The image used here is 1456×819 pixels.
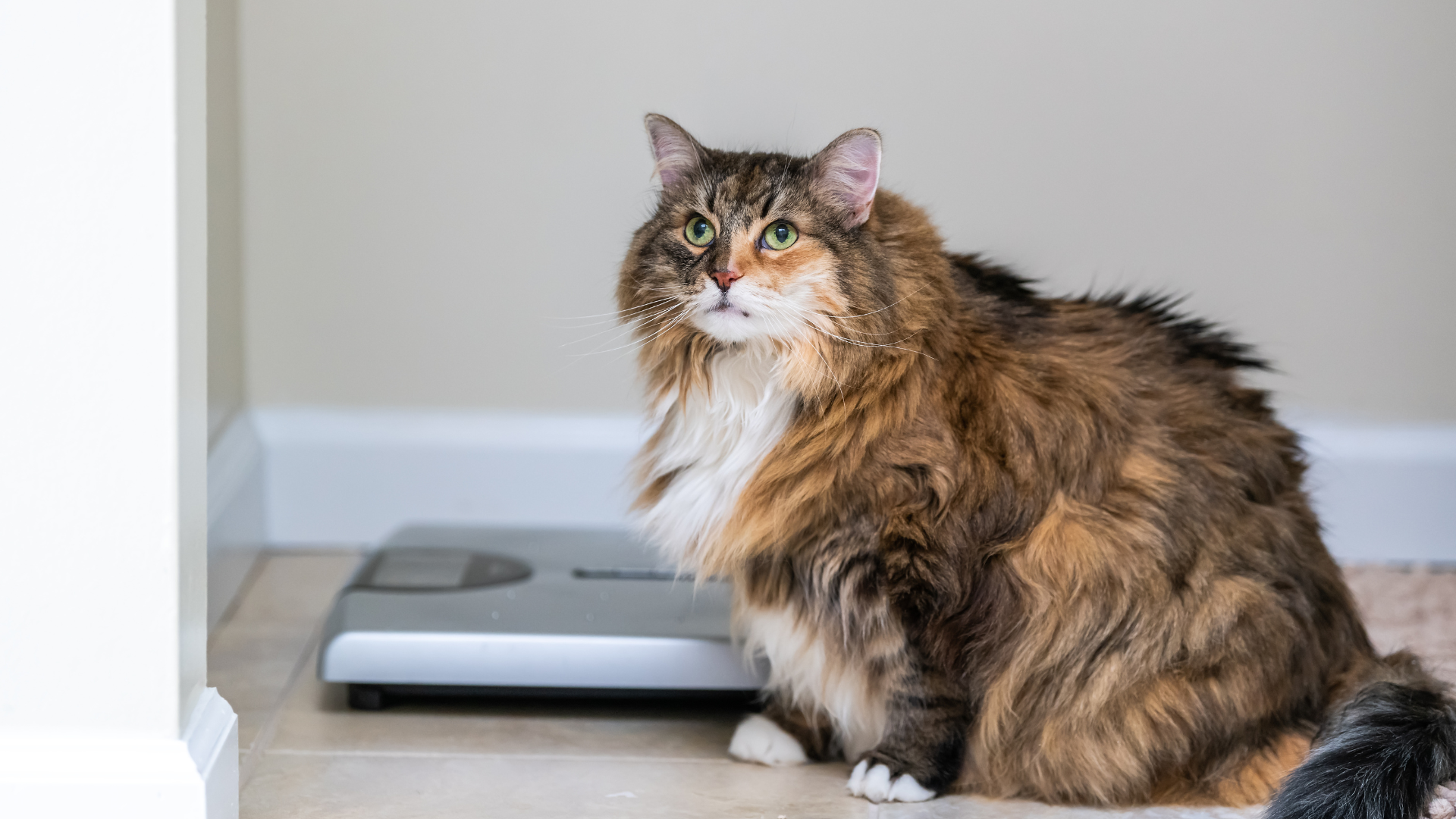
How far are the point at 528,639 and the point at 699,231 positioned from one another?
0.64 meters

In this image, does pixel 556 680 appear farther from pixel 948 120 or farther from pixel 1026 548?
pixel 948 120

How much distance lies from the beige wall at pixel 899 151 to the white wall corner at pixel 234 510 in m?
0.13

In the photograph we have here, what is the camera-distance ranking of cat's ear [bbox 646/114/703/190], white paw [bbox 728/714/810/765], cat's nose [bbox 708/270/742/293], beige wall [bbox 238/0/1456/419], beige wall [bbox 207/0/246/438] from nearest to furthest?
cat's nose [bbox 708/270/742/293]
cat's ear [bbox 646/114/703/190]
white paw [bbox 728/714/810/765]
beige wall [bbox 207/0/246/438]
beige wall [bbox 238/0/1456/419]

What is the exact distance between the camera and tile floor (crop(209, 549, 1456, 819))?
1475 mm

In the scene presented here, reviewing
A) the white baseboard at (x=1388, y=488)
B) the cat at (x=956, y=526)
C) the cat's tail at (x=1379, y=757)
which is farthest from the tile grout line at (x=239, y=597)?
the white baseboard at (x=1388, y=488)

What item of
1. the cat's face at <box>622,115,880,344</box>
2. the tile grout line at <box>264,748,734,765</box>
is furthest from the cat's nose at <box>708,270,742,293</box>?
the tile grout line at <box>264,748,734,765</box>

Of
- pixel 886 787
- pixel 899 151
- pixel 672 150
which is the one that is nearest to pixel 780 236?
pixel 672 150

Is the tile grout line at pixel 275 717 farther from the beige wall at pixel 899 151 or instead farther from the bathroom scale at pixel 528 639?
the beige wall at pixel 899 151

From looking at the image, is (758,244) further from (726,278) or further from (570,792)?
(570,792)

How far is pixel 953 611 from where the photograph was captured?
145 centimetres

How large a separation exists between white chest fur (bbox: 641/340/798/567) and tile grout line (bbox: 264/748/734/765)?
0.28m

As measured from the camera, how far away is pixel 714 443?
4.99ft

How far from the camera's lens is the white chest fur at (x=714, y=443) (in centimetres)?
147

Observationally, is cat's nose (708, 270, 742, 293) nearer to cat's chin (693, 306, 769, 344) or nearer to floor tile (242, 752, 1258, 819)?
cat's chin (693, 306, 769, 344)
